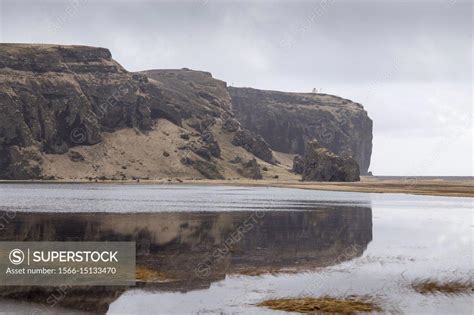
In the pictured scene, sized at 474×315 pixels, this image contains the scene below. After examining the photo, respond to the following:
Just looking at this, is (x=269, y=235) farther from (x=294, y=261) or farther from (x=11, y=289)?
(x=11, y=289)

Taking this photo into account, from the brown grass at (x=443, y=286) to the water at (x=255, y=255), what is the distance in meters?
0.74

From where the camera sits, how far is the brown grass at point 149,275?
3038cm

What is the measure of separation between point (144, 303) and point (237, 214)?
45805mm

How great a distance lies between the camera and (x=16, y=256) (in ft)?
115

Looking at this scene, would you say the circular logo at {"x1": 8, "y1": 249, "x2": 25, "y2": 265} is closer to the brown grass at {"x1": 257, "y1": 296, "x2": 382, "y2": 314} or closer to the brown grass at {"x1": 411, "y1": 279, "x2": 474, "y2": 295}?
the brown grass at {"x1": 257, "y1": 296, "x2": 382, "y2": 314}

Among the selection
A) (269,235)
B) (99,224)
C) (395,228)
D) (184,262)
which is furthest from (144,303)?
(395,228)

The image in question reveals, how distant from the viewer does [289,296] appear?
27.5 meters

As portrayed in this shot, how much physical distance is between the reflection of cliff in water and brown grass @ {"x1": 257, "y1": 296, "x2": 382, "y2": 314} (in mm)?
5163

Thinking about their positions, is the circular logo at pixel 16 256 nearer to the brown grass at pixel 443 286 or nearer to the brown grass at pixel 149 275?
the brown grass at pixel 149 275
